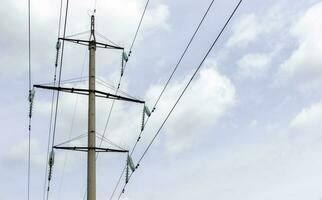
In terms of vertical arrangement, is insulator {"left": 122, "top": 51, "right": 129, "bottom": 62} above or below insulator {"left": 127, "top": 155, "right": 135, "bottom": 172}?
above

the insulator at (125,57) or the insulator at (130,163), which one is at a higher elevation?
the insulator at (125,57)

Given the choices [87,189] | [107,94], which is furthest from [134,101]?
[87,189]

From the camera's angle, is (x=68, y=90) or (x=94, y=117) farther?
(x=94, y=117)

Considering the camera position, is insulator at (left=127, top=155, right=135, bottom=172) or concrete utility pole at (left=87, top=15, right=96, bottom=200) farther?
insulator at (left=127, top=155, right=135, bottom=172)

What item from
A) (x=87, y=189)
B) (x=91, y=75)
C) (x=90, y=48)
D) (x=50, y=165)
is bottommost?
(x=87, y=189)

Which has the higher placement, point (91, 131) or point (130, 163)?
point (91, 131)

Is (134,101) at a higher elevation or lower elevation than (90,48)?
lower

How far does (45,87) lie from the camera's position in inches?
1073

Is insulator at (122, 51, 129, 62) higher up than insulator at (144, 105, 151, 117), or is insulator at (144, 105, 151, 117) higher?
insulator at (122, 51, 129, 62)

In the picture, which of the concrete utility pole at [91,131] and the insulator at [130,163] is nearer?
the concrete utility pole at [91,131]

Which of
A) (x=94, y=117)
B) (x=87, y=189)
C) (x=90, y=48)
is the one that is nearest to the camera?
(x=87, y=189)

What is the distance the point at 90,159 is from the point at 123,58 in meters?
5.98

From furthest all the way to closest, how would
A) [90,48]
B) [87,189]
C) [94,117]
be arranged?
[90,48], [94,117], [87,189]

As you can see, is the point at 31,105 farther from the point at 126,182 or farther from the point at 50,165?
the point at 126,182
